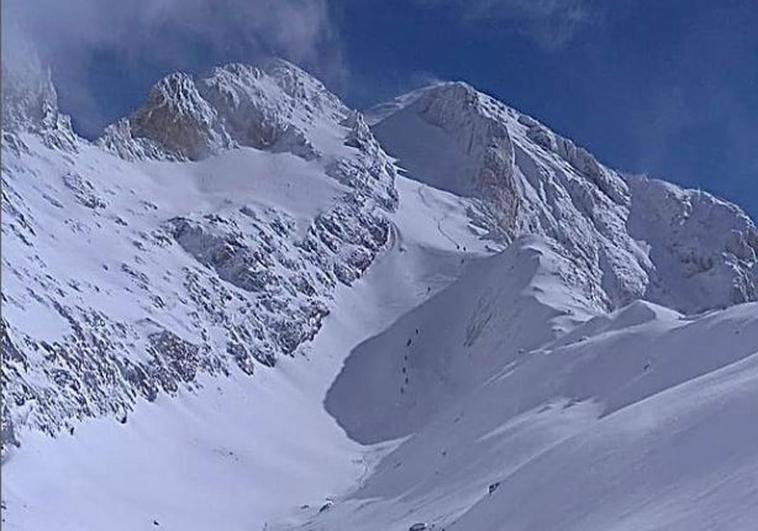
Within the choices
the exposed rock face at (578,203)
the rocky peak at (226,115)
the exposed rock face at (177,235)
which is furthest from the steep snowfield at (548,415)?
the exposed rock face at (578,203)

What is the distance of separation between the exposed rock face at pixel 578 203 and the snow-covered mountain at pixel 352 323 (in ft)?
1.52

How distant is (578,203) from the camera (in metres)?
129

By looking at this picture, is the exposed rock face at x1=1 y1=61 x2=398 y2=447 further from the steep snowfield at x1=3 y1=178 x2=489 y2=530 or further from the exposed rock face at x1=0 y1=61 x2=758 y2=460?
the steep snowfield at x1=3 y1=178 x2=489 y2=530

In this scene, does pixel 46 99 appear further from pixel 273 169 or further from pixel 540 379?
pixel 540 379

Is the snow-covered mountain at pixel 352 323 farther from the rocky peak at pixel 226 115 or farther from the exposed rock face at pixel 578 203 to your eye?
the exposed rock face at pixel 578 203

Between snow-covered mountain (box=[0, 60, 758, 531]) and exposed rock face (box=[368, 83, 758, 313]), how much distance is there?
0.46 meters

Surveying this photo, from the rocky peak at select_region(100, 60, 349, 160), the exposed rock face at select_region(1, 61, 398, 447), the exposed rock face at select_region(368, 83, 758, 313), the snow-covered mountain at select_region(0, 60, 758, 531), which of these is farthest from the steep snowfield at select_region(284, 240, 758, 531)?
the exposed rock face at select_region(368, 83, 758, 313)

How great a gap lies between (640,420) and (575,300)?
4729 centimetres

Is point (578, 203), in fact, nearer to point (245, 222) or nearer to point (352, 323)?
point (352, 323)

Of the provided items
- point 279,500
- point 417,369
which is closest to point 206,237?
point 417,369

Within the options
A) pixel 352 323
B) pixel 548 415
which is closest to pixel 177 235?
pixel 352 323

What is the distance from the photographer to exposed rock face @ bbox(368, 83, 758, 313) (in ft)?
387

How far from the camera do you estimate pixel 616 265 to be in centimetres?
11912

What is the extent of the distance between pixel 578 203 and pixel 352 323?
57.6m
